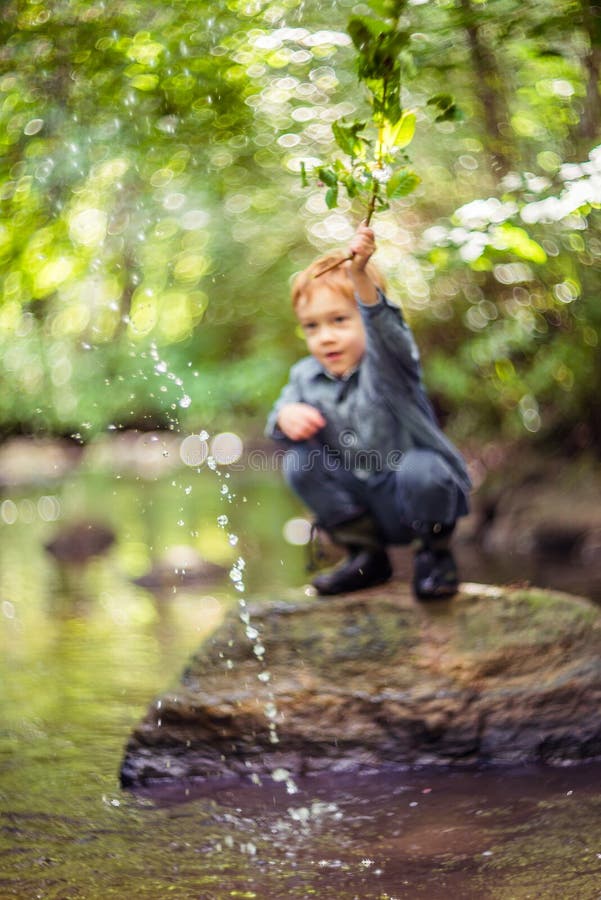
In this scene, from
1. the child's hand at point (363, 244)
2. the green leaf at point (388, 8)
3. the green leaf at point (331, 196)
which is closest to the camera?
the green leaf at point (388, 8)

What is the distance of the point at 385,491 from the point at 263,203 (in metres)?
6.30

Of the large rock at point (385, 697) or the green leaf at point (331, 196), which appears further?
the large rock at point (385, 697)

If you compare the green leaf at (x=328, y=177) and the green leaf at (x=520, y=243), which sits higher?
the green leaf at (x=328, y=177)

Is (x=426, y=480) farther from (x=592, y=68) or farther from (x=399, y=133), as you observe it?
(x=592, y=68)

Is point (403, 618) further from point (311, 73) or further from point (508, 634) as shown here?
point (311, 73)

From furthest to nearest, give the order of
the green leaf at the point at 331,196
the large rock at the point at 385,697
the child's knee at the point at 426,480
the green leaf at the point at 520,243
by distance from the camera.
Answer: the child's knee at the point at 426,480 < the large rock at the point at 385,697 < the green leaf at the point at 520,243 < the green leaf at the point at 331,196

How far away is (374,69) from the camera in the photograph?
303 centimetres

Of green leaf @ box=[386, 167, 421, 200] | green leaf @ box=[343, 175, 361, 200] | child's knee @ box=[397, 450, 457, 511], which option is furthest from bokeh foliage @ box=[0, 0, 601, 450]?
child's knee @ box=[397, 450, 457, 511]

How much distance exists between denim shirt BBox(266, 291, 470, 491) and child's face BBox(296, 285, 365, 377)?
0.18 ft

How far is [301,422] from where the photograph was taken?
4.38 meters

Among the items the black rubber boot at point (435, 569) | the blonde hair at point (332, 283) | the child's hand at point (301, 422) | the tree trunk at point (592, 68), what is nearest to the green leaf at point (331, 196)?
the tree trunk at point (592, 68)

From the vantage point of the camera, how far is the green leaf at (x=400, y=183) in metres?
3.09

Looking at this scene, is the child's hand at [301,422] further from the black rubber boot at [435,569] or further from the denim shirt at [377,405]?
the black rubber boot at [435,569]

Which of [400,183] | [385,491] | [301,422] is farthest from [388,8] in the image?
[385,491]
